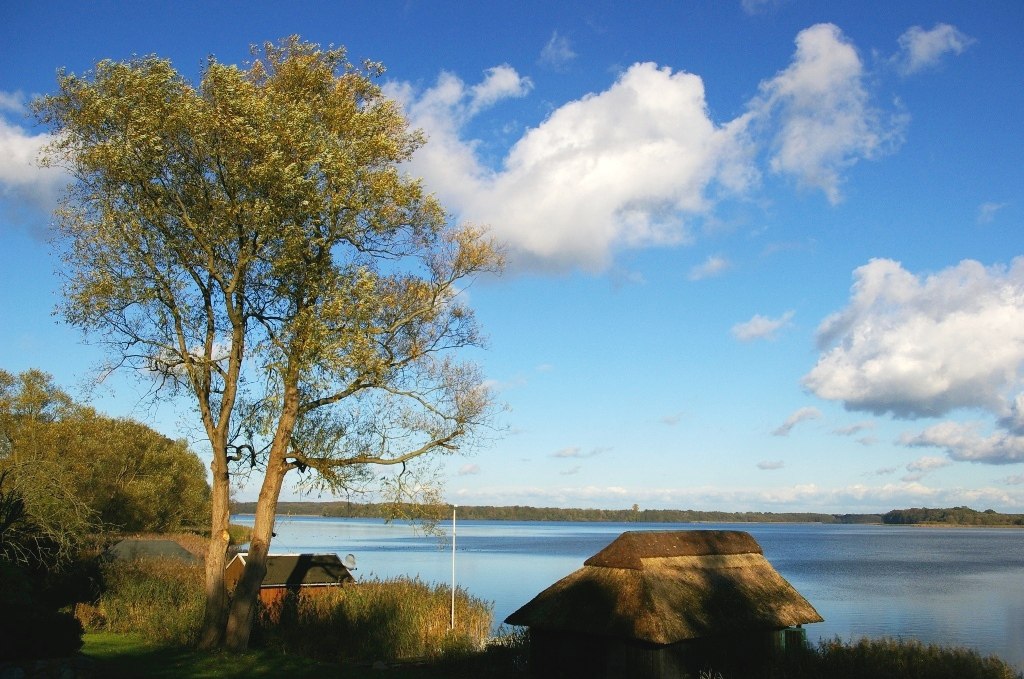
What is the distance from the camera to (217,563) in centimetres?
1998

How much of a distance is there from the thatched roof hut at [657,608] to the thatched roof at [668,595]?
24 millimetres

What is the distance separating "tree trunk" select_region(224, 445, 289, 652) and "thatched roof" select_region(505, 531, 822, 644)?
6.25 m

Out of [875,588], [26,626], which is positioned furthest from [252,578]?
[875,588]

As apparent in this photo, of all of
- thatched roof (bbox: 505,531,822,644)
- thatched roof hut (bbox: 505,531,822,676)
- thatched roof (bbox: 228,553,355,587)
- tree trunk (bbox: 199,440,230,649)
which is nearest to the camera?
thatched roof hut (bbox: 505,531,822,676)

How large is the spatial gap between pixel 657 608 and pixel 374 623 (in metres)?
9.46

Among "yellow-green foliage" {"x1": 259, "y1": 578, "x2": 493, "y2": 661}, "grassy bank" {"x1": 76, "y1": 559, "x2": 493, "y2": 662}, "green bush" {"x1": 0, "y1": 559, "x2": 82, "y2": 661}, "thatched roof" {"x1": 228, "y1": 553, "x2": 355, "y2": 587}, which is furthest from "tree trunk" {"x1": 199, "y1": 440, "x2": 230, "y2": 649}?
"thatched roof" {"x1": 228, "y1": 553, "x2": 355, "y2": 587}

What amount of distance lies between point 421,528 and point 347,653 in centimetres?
409

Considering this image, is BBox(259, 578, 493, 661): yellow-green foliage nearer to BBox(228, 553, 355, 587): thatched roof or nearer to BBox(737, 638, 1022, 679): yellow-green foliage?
BBox(228, 553, 355, 587): thatched roof

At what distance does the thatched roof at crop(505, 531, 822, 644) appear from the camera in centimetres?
1638

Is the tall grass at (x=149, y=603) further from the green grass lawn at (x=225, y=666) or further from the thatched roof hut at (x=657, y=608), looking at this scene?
the thatched roof hut at (x=657, y=608)

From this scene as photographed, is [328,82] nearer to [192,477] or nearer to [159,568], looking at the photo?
[159,568]

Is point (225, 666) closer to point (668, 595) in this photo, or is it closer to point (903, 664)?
point (668, 595)

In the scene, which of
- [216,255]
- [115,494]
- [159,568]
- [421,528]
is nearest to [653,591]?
[421,528]

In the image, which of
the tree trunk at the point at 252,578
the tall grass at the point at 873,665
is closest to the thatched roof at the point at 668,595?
the tall grass at the point at 873,665
